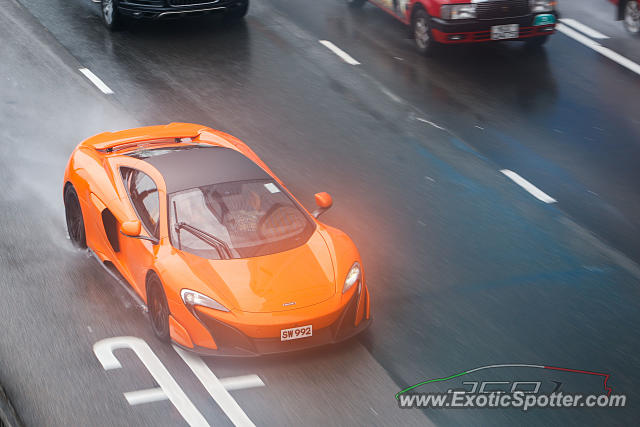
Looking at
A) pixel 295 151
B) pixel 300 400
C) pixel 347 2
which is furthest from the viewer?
pixel 347 2

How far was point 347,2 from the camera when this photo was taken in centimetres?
1909

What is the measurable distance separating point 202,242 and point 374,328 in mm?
1732

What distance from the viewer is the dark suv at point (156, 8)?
54.6 feet

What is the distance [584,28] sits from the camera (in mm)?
17969

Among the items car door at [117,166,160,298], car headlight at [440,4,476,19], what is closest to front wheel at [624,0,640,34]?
car headlight at [440,4,476,19]

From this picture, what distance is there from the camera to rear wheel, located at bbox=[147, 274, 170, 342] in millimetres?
8875

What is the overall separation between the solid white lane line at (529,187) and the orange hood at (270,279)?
409 centimetres

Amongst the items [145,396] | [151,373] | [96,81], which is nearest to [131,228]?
[151,373]

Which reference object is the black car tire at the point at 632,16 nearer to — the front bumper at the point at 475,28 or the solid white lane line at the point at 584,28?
the solid white lane line at the point at 584,28

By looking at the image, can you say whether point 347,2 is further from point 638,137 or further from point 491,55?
point 638,137

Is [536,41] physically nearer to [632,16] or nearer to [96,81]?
[632,16]

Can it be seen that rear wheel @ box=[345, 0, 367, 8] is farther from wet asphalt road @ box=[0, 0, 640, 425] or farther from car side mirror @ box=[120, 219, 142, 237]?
car side mirror @ box=[120, 219, 142, 237]

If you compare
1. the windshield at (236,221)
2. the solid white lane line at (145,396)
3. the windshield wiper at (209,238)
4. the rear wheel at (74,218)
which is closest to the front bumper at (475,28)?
the windshield at (236,221)

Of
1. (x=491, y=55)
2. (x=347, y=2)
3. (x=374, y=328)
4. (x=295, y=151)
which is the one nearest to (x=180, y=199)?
(x=374, y=328)
